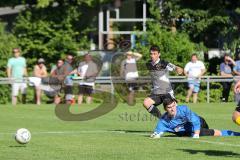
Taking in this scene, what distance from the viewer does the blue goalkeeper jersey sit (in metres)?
15.0

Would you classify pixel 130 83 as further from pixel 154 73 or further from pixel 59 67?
pixel 154 73

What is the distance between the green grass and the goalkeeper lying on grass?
229mm

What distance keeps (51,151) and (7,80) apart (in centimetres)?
1524

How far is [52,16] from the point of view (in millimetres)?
39688

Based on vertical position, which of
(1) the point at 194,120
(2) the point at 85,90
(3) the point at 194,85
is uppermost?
(1) the point at 194,120

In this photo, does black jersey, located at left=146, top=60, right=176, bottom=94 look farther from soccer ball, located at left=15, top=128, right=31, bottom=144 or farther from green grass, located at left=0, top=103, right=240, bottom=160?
soccer ball, located at left=15, top=128, right=31, bottom=144

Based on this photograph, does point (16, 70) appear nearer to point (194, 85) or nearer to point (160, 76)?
point (194, 85)

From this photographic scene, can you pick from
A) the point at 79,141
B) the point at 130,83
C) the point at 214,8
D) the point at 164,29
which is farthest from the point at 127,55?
the point at 79,141

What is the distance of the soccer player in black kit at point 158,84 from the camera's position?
16.5 meters

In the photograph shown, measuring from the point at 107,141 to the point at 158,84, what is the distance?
263 centimetres

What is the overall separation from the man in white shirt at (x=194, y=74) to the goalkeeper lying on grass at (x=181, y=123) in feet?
41.5

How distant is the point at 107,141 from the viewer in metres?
14.7

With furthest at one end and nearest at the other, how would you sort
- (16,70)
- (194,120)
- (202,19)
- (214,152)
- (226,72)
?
(202,19) < (226,72) < (16,70) < (194,120) < (214,152)

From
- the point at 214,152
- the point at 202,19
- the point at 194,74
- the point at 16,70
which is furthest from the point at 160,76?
the point at 202,19
